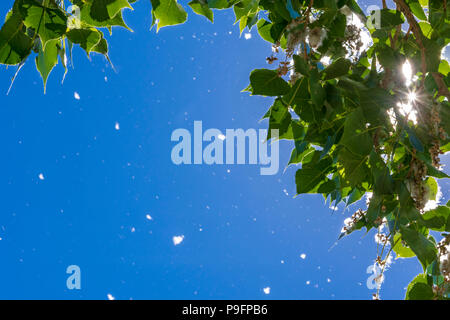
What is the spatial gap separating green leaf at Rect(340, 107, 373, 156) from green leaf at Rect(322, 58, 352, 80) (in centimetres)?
4

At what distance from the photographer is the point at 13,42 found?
445 millimetres

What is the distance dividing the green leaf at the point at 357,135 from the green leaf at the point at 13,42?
0.93 feet

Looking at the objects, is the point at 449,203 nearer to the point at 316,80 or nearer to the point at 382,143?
the point at 382,143

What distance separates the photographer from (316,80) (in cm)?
42

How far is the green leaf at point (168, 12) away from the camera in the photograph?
48 cm

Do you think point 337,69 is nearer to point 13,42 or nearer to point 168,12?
point 168,12

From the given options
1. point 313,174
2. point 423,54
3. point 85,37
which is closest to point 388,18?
point 423,54

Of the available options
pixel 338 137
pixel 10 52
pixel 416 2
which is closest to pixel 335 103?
pixel 338 137

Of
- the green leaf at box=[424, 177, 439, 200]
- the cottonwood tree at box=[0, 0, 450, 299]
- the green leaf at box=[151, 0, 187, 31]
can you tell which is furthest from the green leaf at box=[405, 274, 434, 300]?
the green leaf at box=[151, 0, 187, 31]

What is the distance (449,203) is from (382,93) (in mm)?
179

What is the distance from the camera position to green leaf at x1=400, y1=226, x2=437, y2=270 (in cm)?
44

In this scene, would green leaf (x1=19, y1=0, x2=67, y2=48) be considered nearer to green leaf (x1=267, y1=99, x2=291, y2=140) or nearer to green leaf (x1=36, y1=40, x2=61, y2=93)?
green leaf (x1=36, y1=40, x2=61, y2=93)

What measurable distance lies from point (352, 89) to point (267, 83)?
0.08m

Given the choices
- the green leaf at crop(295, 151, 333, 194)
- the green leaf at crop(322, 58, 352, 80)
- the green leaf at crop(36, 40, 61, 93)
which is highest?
the green leaf at crop(36, 40, 61, 93)
